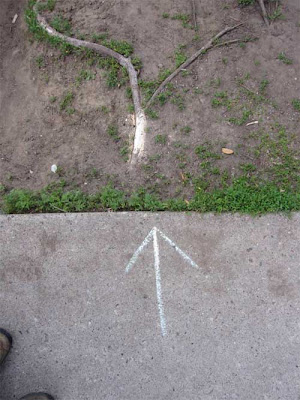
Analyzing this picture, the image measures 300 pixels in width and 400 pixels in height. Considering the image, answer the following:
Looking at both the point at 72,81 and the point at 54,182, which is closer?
the point at 54,182

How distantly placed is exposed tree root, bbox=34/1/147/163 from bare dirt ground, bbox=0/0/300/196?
0.26 feet

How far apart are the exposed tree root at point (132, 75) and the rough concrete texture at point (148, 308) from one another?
654 mm

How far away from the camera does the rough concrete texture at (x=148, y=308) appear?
112 inches

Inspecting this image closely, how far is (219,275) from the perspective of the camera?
297cm

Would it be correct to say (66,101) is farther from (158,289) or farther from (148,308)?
(148,308)

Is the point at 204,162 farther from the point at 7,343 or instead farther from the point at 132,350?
the point at 7,343

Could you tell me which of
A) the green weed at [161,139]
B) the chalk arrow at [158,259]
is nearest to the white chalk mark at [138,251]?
the chalk arrow at [158,259]

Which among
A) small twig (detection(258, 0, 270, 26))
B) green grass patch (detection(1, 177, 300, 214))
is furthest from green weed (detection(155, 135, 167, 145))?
small twig (detection(258, 0, 270, 26))

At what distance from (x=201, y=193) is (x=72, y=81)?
170cm

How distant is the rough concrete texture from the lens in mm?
2857

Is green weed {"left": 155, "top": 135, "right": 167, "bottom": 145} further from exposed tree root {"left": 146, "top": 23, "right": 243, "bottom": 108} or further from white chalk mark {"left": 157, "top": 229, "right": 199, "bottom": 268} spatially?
white chalk mark {"left": 157, "top": 229, "right": 199, "bottom": 268}

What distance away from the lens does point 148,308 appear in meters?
2.94

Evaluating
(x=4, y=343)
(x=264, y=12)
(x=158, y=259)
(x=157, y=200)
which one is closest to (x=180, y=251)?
(x=158, y=259)

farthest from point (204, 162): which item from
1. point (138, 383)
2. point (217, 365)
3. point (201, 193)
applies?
point (138, 383)
